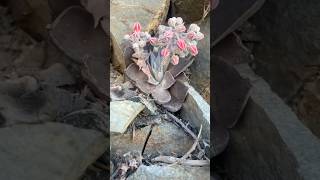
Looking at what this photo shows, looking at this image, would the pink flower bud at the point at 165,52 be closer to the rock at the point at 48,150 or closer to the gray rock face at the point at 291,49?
the rock at the point at 48,150

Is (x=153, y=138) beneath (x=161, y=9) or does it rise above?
beneath

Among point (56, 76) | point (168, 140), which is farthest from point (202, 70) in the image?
point (56, 76)

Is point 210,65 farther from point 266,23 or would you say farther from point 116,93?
point 266,23

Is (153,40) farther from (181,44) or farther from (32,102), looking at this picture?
(32,102)

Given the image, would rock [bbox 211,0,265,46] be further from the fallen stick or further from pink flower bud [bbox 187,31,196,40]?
the fallen stick

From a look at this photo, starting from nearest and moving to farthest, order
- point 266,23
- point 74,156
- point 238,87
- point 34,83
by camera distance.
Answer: point 74,156, point 34,83, point 238,87, point 266,23

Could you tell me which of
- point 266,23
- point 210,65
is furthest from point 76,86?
point 266,23
